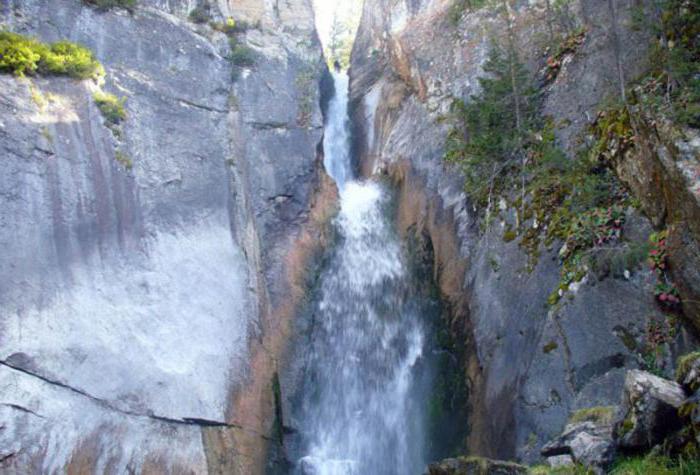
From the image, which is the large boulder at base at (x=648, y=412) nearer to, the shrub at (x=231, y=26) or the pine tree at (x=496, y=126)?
the pine tree at (x=496, y=126)

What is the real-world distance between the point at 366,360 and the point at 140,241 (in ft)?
21.0

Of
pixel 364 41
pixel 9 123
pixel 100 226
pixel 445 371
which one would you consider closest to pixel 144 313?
pixel 100 226

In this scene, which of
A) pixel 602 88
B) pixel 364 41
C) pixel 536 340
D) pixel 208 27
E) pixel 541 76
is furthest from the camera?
pixel 364 41

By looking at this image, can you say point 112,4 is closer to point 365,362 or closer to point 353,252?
point 353,252

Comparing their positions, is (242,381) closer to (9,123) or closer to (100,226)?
(100,226)

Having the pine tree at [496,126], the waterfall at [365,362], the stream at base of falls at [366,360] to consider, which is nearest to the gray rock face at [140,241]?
the stream at base of falls at [366,360]

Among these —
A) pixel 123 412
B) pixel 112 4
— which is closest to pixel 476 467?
pixel 123 412

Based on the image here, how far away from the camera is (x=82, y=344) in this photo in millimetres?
11523

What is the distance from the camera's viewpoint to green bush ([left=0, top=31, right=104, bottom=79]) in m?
13.9

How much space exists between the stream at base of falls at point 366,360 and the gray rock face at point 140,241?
50.6 inches

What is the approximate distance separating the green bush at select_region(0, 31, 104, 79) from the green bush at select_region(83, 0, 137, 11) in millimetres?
2767

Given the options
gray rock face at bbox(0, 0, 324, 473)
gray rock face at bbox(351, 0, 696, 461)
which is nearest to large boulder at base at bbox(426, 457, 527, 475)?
gray rock face at bbox(351, 0, 696, 461)

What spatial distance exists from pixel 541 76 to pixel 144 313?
37.7 feet

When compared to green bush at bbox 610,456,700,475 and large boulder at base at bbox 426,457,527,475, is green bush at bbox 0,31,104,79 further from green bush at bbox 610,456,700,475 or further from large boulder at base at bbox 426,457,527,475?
green bush at bbox 610,456,700,475
